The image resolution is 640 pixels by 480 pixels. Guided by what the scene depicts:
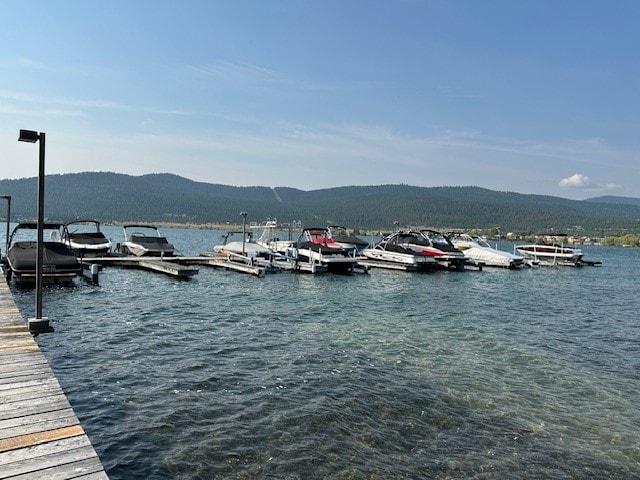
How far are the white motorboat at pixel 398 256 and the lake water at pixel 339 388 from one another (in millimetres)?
15671

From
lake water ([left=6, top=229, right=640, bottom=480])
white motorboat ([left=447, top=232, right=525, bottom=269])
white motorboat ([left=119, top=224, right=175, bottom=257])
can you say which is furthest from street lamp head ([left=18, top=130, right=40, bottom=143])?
white motorboat ([left=447, top=232, right=525, bottom=269])

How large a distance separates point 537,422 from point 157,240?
94.2 ft

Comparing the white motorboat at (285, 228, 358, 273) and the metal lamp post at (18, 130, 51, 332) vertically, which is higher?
the metal lamp post at (18, 130, 51, 332)

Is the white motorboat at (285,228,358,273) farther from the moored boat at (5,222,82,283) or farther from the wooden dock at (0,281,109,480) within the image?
the wooden dock at (0,281,109,480)

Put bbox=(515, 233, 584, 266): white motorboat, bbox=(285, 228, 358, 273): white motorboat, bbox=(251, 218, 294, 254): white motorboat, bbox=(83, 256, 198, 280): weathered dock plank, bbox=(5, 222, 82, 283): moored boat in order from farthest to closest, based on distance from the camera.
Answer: bbox=(515, 233, 584, 266): white motorboat < bbox=(251, 218, 294, 254): white motorboat < bbox=(285, 228, 358, 273): white motorboat < bbox=(83, 256, 198, 280): weathered dock plank < bbox=(5, 222, 82, 283): moored boat

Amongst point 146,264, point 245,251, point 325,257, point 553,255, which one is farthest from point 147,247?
point 553,255

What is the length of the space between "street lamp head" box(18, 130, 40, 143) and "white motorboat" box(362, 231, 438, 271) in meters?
27.7

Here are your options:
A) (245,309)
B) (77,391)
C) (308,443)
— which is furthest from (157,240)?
(308,443)

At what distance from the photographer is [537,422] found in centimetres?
809

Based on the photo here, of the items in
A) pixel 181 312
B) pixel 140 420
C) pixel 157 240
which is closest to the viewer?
pixel 140 420

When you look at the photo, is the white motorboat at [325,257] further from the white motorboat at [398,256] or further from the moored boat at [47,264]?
the moored boat at [47,264]

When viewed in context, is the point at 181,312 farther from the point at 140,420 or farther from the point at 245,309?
the point at 140,420

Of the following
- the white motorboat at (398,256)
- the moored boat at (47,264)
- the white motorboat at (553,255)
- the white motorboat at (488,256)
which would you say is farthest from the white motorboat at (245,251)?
the white motorboat at (553,255)

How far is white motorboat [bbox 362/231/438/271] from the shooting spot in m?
34.7
